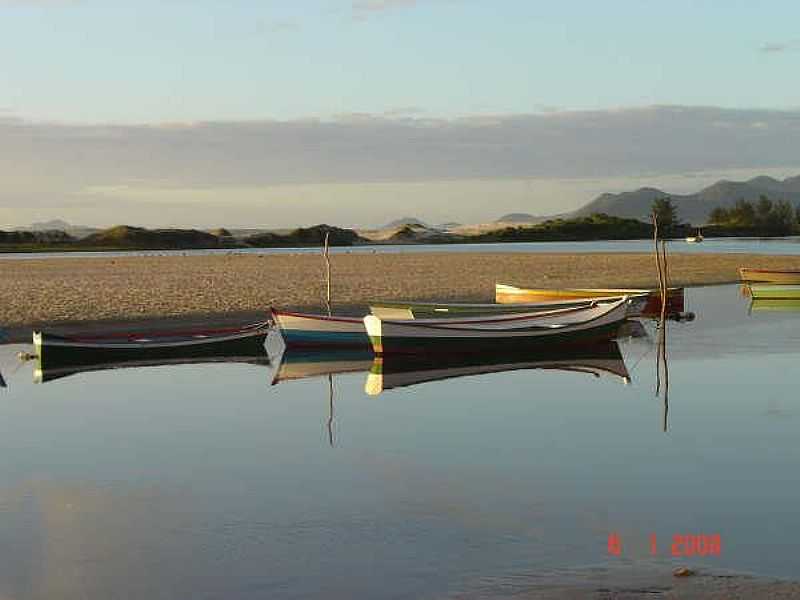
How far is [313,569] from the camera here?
9.87 m

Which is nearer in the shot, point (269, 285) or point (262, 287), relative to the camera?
point (262, 287)

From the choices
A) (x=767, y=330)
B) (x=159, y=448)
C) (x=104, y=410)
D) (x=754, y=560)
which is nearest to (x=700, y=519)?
(x=754, y=560)

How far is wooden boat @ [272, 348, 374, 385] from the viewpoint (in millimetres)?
24578

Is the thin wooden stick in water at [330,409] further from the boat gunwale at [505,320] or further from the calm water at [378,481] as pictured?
the boat gunwale at [505,320]

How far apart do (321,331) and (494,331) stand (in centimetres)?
452

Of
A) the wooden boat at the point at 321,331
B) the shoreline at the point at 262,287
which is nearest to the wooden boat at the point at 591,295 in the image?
the shoreline at the point at 262,287

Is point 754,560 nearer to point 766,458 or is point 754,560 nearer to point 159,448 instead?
point 766,458

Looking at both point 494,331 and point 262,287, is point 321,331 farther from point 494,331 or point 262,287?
point 262,287

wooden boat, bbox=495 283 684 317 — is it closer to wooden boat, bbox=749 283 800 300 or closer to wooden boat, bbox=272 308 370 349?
wooden boat, bbox=749 283 800 300

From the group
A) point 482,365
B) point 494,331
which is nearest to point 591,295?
point 494,331

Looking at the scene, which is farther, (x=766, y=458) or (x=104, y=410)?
(x=104, y=410)

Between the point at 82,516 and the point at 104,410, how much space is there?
7.97m

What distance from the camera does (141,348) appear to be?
26.3 m

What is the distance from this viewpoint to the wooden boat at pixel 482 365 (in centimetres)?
2373
